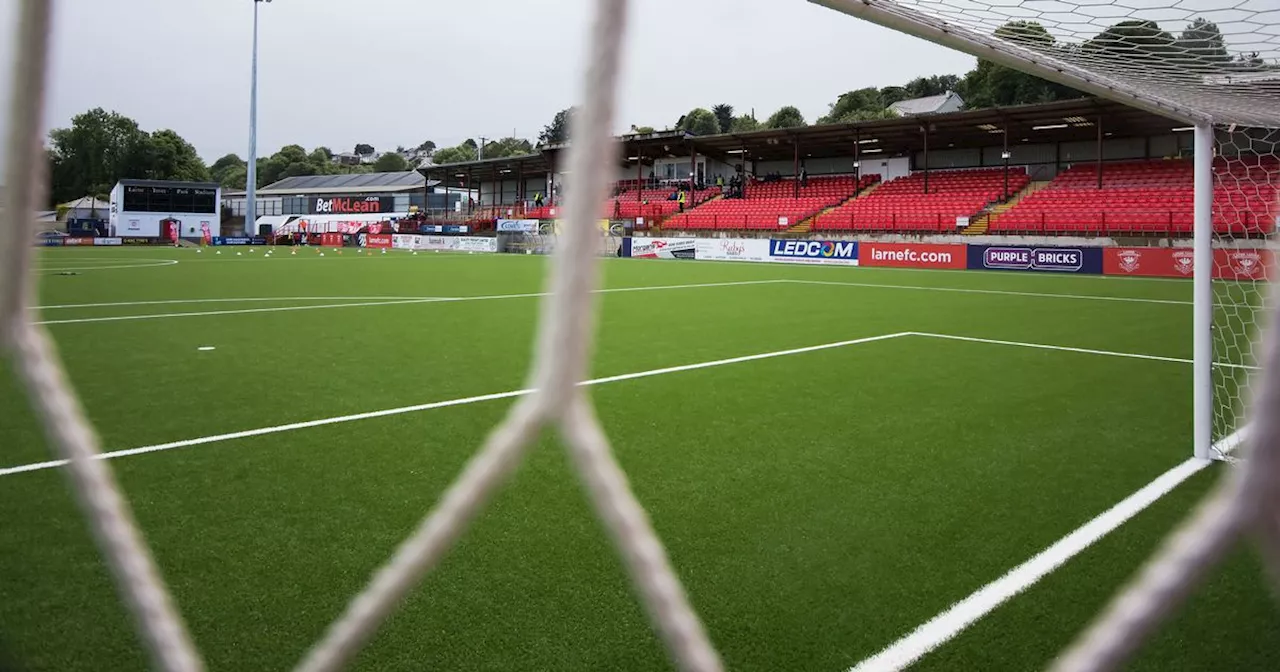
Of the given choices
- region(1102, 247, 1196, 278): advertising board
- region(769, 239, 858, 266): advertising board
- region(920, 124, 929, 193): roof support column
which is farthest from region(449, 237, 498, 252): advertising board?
region(1102, 247, 1196, 278): advertising board

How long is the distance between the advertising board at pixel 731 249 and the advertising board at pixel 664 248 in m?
0.26

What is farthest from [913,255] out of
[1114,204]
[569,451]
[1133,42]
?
[569,451]

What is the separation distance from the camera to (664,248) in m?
28.7

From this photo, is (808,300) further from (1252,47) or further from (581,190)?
(581,190)

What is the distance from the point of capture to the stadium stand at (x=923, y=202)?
2791 centimetres

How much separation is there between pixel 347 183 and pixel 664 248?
148 feet

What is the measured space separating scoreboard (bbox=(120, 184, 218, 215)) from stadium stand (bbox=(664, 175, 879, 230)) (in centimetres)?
2618

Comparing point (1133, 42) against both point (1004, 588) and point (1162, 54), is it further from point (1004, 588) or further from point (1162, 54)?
point (1004, 588)

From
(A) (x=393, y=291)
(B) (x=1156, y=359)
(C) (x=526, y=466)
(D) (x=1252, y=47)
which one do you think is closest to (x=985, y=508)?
(C) (x=526, y=466)

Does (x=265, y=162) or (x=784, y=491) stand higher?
(x=265, y=162)

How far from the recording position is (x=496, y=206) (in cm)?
4816

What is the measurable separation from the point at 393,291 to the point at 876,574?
1141cm

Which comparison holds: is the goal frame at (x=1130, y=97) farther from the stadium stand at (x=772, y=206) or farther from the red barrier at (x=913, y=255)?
the stadium stand at (x=772, y=206)

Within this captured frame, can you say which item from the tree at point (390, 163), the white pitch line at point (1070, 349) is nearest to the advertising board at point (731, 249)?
the white pitch line at point (1070, 349)
